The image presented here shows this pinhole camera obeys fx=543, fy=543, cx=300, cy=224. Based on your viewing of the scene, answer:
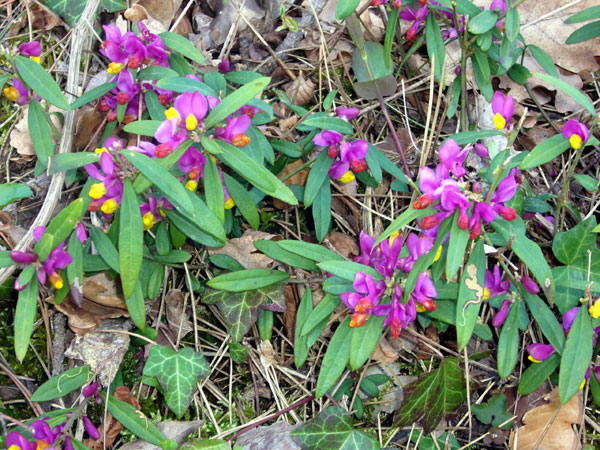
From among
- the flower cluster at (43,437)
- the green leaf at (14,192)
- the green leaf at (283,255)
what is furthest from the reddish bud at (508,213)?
the green leaf at (14,192)

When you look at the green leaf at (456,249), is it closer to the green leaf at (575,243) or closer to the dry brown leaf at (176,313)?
the green leaf at (575,243)

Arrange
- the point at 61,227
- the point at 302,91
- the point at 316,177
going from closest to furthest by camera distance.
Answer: the point at 61,227 < the point at 316,177 < the point at 302,91

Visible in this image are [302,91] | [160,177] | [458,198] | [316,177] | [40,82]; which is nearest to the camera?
[458,198]

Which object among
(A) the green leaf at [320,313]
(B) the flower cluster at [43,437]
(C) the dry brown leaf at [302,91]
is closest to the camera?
(B) the flower cluster at [43,437]

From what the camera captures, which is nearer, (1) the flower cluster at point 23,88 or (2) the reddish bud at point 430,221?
(2) the reddish bud at point 430,221

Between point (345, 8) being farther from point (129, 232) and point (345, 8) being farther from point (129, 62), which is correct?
point (129, 232)

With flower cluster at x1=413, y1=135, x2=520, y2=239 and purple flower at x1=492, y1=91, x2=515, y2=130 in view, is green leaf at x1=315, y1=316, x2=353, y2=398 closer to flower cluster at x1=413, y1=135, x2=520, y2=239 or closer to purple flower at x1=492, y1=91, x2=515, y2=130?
flower cluster at x1=413, y1=135, x2=520, y2=239

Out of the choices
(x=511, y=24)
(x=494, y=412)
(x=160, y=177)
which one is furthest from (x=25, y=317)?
(x=511, y=24)
